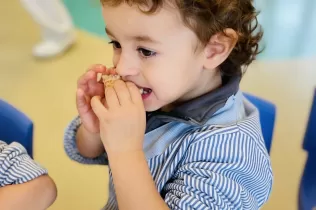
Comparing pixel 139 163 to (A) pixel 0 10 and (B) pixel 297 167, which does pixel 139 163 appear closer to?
(B) pixel 297 167

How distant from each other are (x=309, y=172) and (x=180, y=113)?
420 millimetres

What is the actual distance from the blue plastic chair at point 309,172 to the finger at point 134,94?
43 centimetres

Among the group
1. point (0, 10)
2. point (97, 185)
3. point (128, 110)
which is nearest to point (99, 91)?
point (128, 110)

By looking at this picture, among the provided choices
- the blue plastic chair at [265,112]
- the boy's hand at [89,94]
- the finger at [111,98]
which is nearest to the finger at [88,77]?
the boy's hand at [89,94]

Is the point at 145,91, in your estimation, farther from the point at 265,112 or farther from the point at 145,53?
the point at 265,112

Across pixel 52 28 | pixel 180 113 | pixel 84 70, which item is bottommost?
pixel 84 70

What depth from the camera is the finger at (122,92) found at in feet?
2.41

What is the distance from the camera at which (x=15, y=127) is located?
3.17 feet

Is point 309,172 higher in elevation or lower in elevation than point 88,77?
lower

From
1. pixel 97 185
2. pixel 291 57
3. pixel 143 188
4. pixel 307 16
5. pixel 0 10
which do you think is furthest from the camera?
pixel 0 10

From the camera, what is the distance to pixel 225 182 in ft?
2.34

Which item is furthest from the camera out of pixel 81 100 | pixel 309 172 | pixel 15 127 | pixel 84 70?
pixel 84 70

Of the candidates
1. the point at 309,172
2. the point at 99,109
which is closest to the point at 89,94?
the point at 99,109

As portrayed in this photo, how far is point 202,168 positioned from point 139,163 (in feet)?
0.31
